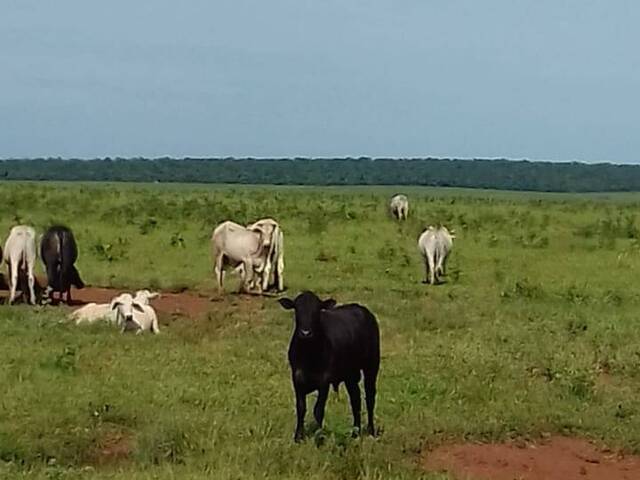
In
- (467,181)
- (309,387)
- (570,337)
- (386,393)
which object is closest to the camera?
(309,387)

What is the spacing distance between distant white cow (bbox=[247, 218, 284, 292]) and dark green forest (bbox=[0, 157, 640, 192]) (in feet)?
335

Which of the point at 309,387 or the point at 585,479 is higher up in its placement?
the point at 309,387

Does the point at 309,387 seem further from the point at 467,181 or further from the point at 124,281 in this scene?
the point at 467,181

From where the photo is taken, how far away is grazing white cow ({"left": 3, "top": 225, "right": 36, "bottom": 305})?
1895 centimetres

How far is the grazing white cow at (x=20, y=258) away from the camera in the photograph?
1895 cm

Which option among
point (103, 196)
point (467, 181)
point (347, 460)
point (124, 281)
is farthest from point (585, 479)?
point (467, 181)

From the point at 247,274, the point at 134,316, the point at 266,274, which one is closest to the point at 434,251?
the point at 266,274

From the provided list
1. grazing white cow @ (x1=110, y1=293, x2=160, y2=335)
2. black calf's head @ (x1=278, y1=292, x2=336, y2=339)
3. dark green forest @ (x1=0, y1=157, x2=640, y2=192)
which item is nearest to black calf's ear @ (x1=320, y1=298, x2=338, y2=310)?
black calf's head @ (x1=278, y1=292, x2=336, y2=339)

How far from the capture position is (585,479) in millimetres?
10633

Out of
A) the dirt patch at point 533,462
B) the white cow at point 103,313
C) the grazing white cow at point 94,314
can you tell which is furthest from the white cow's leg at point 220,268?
the dirt patch at point 533,462

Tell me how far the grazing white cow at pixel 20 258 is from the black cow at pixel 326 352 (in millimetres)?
8944

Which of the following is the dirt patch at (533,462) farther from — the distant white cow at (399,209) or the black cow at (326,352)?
the distant white cow at (399,209)

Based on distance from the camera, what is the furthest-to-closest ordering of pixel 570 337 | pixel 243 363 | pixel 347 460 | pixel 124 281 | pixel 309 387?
pixel 124 281 < pixel 570 337 < pixel 243 363 < pixel 309 387 < pixel 347 460

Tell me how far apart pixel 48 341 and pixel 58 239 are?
5322mm
